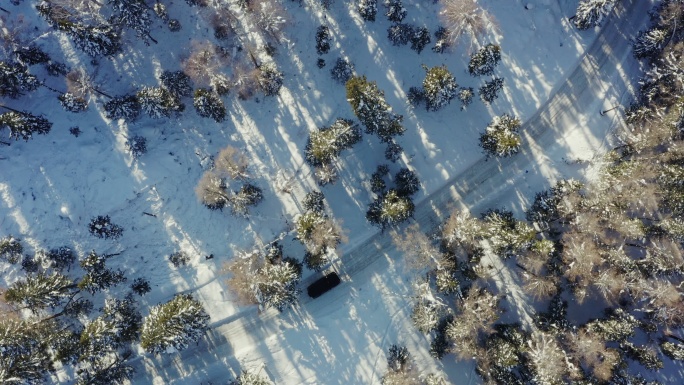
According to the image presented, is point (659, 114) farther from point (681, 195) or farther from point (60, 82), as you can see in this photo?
point (60, 82)

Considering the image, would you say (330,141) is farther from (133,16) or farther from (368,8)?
(133,16)

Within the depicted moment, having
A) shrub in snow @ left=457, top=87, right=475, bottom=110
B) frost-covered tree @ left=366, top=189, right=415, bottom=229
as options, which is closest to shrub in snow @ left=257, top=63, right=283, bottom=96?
frost-covered tree @ left=366, top=189, right=415, bottom=229

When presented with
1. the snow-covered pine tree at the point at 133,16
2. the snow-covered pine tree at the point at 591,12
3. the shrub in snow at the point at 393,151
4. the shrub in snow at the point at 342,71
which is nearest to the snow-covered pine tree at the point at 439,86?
the shrub in snow at the point at 393,151

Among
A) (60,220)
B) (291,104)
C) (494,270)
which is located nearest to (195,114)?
(291,104)

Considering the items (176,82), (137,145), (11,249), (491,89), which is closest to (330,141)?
(176,82)

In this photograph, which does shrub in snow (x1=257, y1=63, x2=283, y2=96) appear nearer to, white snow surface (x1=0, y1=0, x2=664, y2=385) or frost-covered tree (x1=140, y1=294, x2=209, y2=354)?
white snow surface (x1=0, y1=0, x2=664, y2=385)

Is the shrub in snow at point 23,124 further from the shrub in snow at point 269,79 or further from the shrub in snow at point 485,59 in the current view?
the shrub in snow at point 485,59
